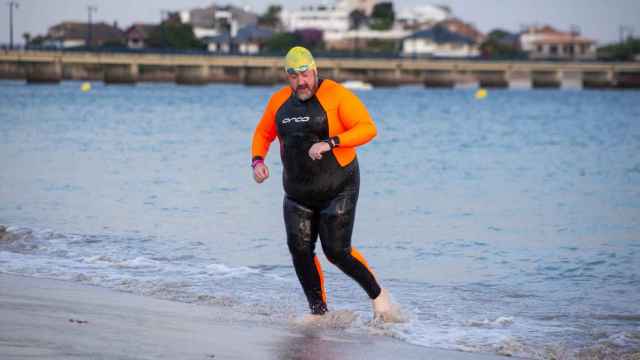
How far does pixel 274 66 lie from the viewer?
130 meters

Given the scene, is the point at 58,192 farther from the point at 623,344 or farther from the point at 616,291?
the point at 623,344

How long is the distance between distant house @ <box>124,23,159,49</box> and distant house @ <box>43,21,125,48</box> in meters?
1.26

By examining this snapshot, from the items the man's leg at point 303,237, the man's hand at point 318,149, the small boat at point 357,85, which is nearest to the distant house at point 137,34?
the small boat at point 357,85

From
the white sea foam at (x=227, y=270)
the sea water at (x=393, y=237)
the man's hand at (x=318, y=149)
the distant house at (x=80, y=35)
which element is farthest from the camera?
the distant house at (x=80, y=35)

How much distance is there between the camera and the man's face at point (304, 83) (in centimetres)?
741

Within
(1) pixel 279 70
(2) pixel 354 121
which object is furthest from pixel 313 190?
(1) pixel 279 70

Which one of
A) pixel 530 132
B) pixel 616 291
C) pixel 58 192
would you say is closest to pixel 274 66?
pixel 530 132

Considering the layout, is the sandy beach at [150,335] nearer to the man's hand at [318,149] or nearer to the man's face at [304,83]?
the man's hand at [318,149]

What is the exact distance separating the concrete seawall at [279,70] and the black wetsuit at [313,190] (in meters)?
111

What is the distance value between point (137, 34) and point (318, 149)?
582ft

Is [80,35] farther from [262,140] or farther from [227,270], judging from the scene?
[262,140]

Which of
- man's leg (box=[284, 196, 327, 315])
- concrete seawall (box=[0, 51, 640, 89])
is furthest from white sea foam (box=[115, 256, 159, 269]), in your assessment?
concrete seawall (box=[0, 51, 640, 89])

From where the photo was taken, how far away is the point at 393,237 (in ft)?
45.1

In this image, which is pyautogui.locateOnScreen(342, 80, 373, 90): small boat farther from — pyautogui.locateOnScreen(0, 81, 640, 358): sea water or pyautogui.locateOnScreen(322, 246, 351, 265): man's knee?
pyautogui.locateOnScreen(322, 246, 351, 265): man's knee
